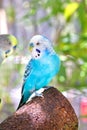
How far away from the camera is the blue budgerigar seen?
73 centimetres

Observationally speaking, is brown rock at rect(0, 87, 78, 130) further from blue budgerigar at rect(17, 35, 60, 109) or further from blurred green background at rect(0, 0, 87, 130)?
blurred green background at rect(0, 0, 87, 130)

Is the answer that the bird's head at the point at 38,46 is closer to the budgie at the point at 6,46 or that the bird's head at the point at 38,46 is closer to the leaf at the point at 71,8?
the budgie at the point at 6,46

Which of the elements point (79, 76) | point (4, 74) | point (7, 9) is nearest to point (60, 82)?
point (79, 76)

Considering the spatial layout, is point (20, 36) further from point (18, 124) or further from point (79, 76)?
point (18, 124)

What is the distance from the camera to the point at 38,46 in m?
0.73

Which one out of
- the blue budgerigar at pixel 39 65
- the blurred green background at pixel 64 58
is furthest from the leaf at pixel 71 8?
the blue budgerigar at pixel 39 65

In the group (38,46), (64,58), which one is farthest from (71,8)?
(38,46)

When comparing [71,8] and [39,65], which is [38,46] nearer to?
[39,65]

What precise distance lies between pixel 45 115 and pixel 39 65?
0.11 meters

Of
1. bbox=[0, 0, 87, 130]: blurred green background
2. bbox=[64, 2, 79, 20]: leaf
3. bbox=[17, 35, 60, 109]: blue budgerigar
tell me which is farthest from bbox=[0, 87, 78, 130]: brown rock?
bbox=[64, 2, 79, 20]: leaf

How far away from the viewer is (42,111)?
69 cm

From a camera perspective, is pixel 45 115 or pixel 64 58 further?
pixel 64 58

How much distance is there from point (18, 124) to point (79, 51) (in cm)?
79

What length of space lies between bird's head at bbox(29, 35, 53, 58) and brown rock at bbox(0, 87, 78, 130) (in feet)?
0.28
